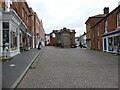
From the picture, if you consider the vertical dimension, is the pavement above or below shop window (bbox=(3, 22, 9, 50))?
below

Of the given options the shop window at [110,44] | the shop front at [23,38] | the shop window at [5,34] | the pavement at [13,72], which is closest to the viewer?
the pavement at [13,72]

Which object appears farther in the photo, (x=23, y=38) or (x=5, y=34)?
(x=23, y=38)

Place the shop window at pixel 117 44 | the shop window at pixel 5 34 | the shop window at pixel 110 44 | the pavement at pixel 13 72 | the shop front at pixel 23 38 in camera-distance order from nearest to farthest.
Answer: the pavement at pixel 13 72, the shop window at pixel 5 34, the shop window at pixel 117 44, the shop front at pixel 23 38, the shop window at pixel 110 44

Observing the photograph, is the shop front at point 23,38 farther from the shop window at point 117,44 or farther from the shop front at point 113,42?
the shop window at point 117,44

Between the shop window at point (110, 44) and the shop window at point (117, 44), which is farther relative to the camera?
the shop window at point (110, 44)

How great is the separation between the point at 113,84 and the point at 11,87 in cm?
365

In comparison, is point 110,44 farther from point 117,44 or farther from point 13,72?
point 13,72

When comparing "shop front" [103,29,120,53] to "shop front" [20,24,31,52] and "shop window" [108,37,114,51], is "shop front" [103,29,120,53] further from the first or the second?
"shop front" [20,24,31,52]

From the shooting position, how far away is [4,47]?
11.9m

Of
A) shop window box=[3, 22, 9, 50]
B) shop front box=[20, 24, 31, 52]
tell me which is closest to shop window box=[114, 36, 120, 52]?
shop front box=[20, 24, 31, 52]

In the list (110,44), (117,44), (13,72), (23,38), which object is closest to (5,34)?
(13,72)

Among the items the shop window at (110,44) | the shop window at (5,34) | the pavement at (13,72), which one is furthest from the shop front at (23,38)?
the shop window at (110,44)

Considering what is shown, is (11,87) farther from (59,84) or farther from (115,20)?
(115,20)

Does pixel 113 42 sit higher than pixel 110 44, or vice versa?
pixel 113 42
